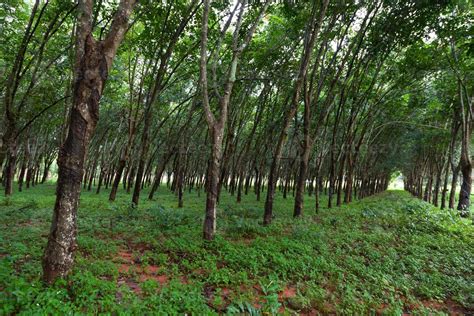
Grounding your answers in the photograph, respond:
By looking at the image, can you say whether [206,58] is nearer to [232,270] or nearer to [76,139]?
[76,139]

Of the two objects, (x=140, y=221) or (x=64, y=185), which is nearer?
(x=64, y=185)

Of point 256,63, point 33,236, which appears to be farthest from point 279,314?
point 256,63

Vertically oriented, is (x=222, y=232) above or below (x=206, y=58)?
below

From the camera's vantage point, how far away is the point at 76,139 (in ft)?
12.3

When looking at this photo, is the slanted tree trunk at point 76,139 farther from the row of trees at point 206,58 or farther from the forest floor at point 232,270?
the forest floor at point 232,270

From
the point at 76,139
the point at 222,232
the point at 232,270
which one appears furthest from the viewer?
the point at 222,232

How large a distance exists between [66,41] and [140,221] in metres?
9.60

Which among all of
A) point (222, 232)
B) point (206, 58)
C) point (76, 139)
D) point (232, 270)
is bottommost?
point (232, 270)

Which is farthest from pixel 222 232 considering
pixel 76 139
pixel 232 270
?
pixel 76 139

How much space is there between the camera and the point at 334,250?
728 cm

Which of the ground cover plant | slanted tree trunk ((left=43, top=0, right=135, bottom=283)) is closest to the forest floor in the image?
the ground cover plant

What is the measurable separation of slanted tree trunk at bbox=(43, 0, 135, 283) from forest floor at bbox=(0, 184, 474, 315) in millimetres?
425

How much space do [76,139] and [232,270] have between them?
383 cm

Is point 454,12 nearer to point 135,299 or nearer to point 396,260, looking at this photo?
point 396,260
